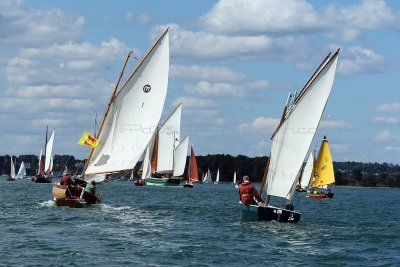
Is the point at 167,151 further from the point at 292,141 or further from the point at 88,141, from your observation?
the point at 292,141

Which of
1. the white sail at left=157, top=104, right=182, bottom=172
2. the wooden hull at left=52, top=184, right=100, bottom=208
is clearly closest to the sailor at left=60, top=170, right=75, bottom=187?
the wooden hull at left=52, top=184, right=100, bottom=208

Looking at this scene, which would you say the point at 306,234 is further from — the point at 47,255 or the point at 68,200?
the point at 68,200

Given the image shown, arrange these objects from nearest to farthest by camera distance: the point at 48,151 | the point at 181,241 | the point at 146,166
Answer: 1. the point at 181,241
2. the point at 146,166
3. the point at 48,151

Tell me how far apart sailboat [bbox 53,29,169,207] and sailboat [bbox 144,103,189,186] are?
260 feet

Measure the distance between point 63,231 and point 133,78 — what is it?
20.1 meters

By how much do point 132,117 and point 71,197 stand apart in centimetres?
707

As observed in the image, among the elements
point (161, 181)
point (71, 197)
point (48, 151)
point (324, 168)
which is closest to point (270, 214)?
point (71, 197)

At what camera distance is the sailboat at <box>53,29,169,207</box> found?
205ft

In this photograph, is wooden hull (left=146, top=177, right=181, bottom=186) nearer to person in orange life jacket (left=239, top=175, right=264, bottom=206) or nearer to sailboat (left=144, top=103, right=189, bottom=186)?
sailboat (left=144, top=103, right=189, bottom=186)

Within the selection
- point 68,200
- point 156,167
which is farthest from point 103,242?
point 156,167

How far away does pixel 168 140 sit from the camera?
145125mm

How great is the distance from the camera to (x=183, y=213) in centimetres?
6131

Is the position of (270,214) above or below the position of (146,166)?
below

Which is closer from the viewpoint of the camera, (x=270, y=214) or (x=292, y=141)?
(x=270, y=214)
